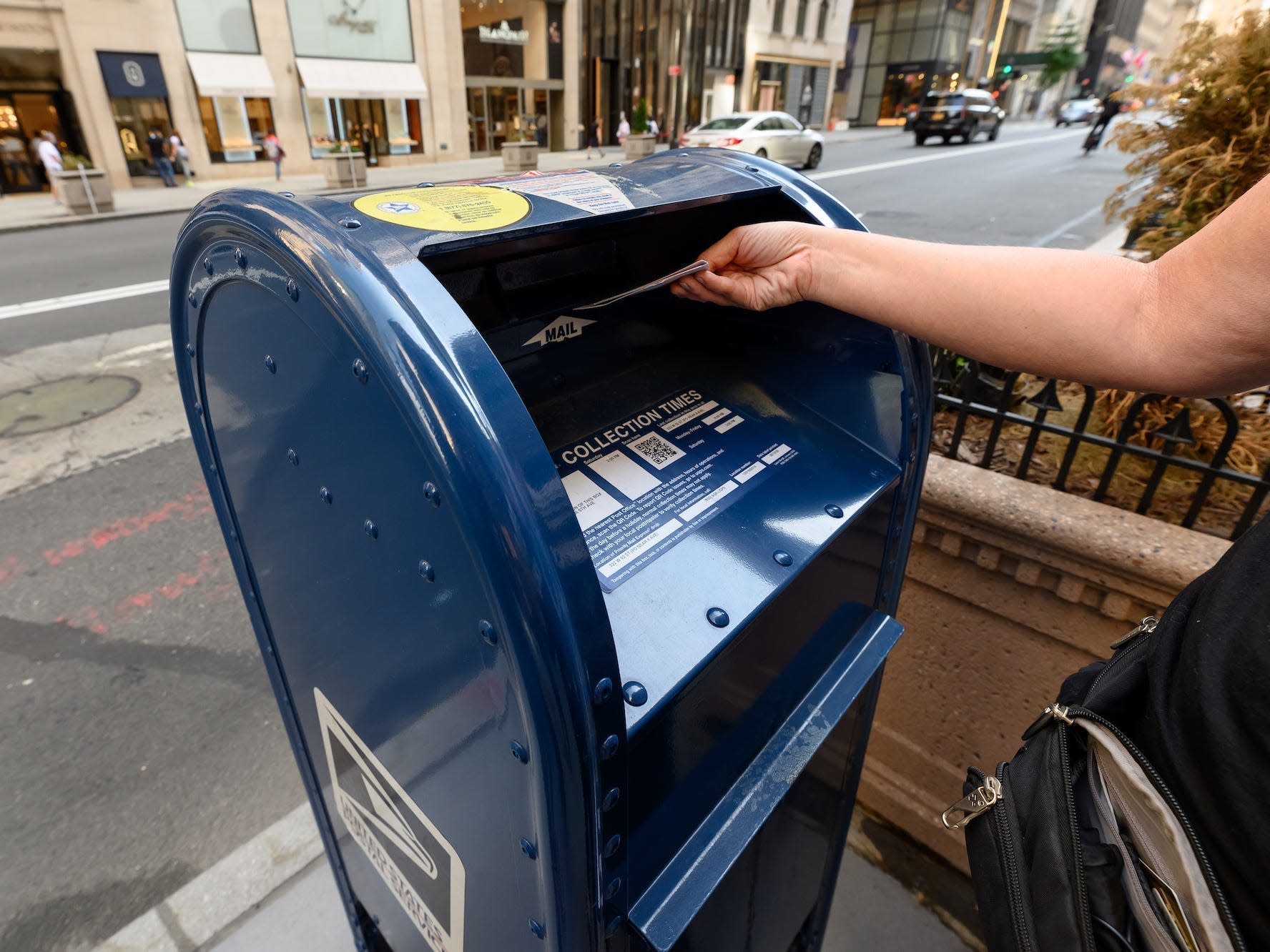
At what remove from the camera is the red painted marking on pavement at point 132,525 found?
3.49m

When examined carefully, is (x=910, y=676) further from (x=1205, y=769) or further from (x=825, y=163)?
(x=825, y=163)

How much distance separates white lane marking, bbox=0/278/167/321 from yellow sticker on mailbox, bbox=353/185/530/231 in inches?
322

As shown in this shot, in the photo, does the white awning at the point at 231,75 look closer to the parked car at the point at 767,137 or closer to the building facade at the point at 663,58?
the parked car at the point at 767,137

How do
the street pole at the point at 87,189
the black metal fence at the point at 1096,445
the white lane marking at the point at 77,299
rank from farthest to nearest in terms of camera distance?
the street pole at the point at 87,189 → the white lane marking at the point at 77,299 → the black metal fence at the point at 1096,445

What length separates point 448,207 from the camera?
2.99 ft

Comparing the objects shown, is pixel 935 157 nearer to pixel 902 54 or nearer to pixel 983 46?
pixel 902 54

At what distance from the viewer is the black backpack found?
767 millimetres

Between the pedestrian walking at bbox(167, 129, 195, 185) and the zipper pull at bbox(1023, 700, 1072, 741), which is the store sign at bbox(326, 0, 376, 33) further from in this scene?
the zipper pull at bbox(1023, 700, 1072, 741)

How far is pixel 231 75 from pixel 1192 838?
20145 mm

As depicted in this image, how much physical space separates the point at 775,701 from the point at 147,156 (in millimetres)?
19750

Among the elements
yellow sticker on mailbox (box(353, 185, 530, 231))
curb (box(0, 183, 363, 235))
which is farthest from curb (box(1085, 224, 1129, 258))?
curb (box(0, 183, 363, 235))

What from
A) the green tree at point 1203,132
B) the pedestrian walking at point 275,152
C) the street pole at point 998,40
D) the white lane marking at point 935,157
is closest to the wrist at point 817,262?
the green tree at point 1203,132

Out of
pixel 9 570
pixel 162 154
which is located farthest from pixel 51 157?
pixel 9 570

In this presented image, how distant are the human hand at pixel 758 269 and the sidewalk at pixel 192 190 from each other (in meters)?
6.91
